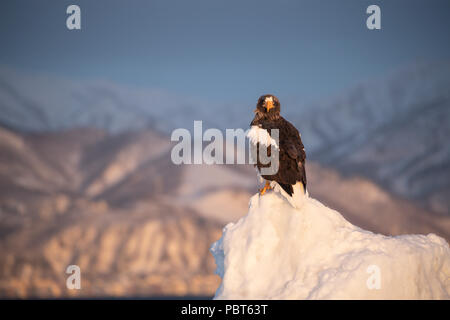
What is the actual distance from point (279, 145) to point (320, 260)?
2.04 metres

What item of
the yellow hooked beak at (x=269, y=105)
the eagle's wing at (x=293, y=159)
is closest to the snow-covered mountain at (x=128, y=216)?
the yellow hooked beak at (x=269, y=105)

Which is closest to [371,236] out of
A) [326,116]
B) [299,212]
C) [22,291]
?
[299,212]

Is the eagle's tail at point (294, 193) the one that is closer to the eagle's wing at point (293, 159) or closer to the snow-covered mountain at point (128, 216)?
the eagle's wing at point (293, 159)

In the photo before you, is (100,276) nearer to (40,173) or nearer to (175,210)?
(175,210)

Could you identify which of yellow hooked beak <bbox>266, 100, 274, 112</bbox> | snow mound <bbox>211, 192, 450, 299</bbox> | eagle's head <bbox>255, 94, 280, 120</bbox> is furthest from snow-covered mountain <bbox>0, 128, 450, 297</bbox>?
snow mound <bbox>211, 192, 450, 299</bbox>

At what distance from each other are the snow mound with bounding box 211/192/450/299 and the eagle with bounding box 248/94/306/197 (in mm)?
396

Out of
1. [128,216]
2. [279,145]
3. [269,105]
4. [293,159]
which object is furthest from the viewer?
[128,216]

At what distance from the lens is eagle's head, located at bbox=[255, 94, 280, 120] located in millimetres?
9758

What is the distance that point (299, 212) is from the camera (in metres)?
8.68

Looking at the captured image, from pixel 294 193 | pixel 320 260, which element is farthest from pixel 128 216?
pixel 320 260

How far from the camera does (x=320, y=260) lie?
8289 mm

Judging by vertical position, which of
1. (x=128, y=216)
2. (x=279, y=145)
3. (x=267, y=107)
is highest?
(x=128, y=216)

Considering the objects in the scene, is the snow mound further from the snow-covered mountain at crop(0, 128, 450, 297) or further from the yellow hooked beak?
the snow-covered mountain at crop(0, 128, 450, 297)

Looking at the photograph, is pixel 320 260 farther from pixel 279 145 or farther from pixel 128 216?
pixel 128 216
